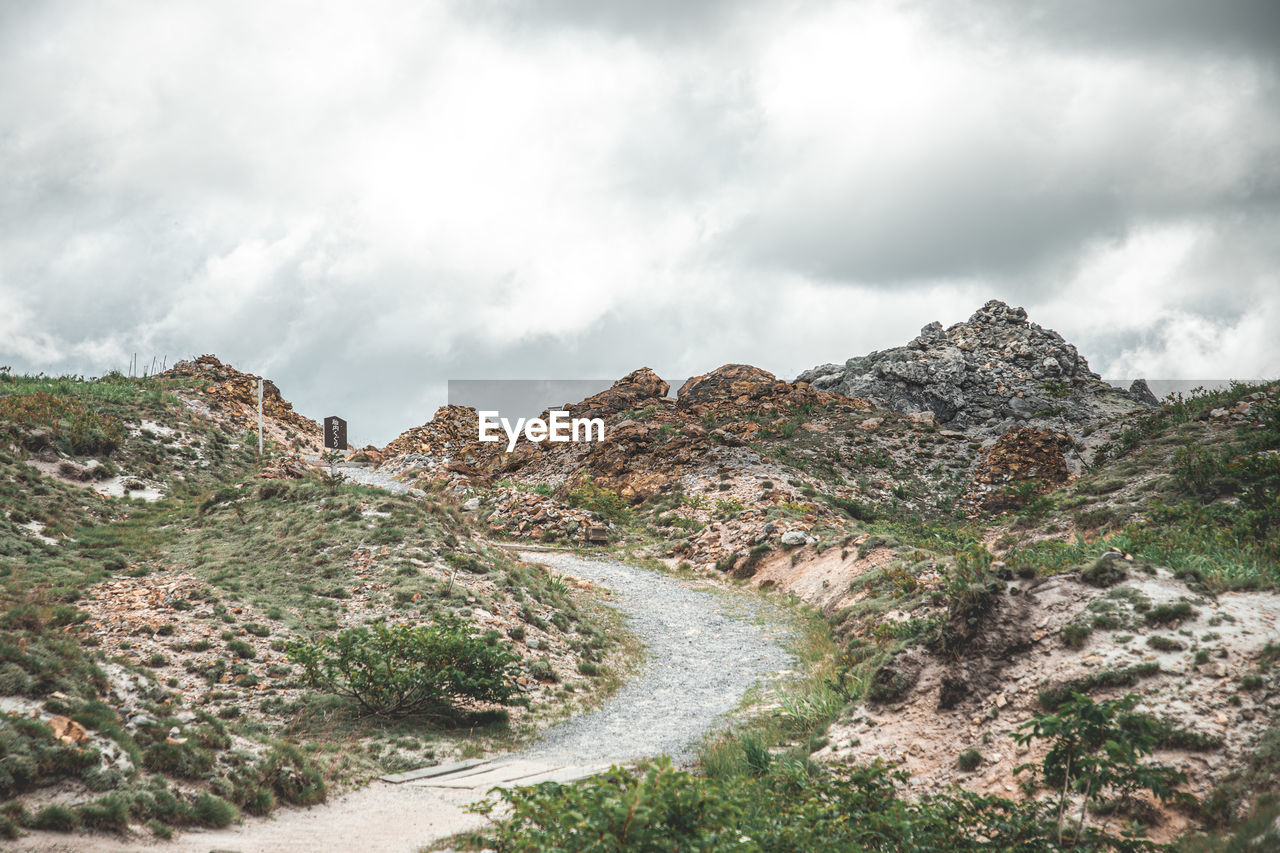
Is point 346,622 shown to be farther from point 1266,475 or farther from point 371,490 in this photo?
point 1266,475

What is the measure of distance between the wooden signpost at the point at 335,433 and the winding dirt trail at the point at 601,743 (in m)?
43.5

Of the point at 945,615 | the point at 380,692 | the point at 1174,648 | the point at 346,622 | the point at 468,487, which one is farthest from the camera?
the point at 468,487

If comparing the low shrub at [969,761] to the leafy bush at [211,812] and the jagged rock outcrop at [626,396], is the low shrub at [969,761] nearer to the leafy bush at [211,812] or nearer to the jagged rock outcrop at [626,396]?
the leafy bush at [211,812]

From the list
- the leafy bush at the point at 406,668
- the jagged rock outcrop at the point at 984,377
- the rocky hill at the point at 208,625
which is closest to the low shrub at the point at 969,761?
the rocky hill at the point at 208,625

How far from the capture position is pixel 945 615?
9.99m

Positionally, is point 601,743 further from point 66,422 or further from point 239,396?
point 239,396

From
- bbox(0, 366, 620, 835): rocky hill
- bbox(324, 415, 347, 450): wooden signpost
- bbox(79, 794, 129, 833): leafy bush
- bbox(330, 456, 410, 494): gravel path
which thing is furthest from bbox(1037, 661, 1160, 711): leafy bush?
bbox(324, 415, 347, 450): wooden signpost

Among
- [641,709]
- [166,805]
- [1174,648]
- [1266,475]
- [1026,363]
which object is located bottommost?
[641,709]

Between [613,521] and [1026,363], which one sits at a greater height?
[1026,363]

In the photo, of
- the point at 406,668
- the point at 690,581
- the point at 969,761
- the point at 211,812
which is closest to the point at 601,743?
the point at 406,668

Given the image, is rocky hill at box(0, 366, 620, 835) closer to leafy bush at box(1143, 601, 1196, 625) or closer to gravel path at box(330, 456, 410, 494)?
leafy bush at box(1143, 601, 1196, 625)

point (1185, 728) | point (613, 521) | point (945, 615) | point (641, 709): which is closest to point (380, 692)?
point (641, 709)

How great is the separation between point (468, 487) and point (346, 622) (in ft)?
87.6

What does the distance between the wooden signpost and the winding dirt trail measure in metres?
43.5
